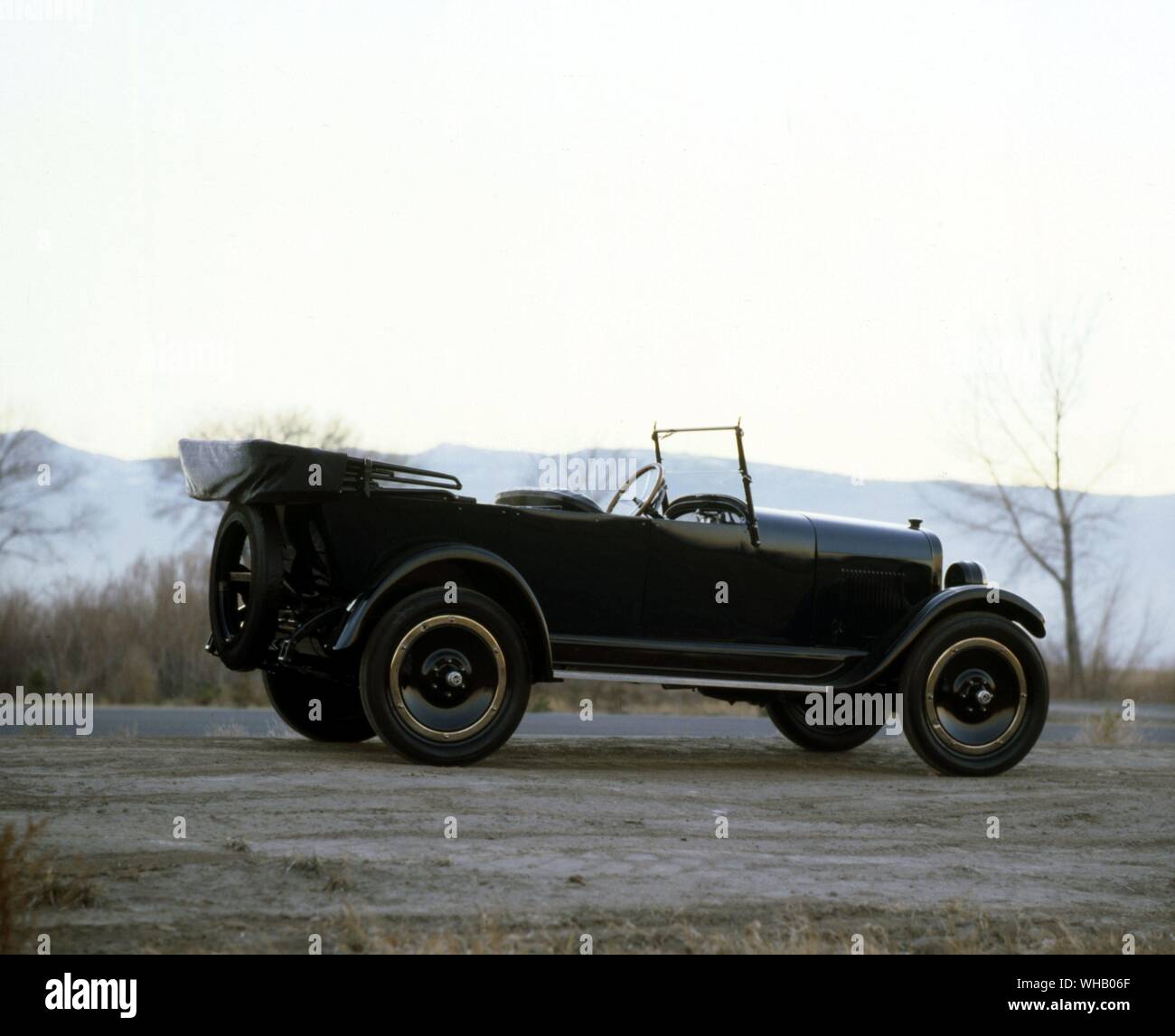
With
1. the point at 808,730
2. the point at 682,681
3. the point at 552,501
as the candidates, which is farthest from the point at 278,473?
the point at 808,730

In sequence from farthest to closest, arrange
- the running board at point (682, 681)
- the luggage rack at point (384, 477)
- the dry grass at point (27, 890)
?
the running board at point (682, 681) → the luggage rack at point (384, 477) → the dry grass at point (27, 890)

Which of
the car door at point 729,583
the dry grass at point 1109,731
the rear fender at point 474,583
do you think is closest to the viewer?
the rear fender at point 474,583

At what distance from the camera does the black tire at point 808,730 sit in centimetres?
1190

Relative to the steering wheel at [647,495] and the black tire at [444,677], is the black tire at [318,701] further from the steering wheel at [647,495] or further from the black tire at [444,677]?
the steering wheel at [647,495]

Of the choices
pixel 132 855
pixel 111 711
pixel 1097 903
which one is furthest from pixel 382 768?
pixel 111 711

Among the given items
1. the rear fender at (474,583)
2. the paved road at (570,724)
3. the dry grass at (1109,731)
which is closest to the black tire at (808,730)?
the rear fender at (474,583)

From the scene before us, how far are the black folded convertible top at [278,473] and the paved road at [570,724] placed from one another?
5.34 metres

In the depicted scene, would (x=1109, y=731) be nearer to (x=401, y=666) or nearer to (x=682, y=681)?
(x=682, y=681)

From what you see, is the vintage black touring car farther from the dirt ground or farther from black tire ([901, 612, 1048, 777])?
the dirt ground

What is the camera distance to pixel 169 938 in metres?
5.40

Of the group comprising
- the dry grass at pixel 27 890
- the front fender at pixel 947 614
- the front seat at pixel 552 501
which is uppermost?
the front seat at pixel 552 501
